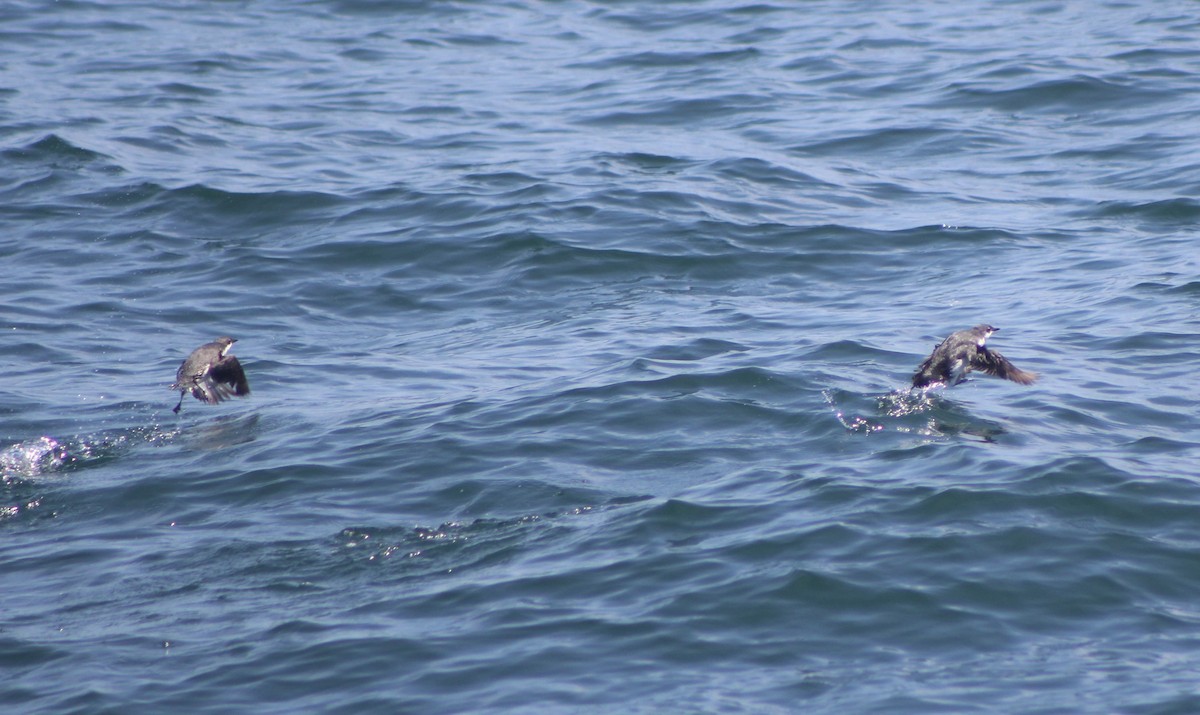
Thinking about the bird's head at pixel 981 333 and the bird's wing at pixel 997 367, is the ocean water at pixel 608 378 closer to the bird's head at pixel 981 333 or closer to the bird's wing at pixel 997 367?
the bird's wing at pixel 997 367

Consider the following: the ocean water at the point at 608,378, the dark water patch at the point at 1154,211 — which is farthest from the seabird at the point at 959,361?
the dark water patch at the point at 1154,211

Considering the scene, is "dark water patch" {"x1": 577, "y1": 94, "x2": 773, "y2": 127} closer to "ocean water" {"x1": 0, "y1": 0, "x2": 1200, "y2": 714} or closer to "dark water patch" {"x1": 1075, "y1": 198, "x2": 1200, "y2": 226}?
"ocean water" {"x1": 0, "y1": 0, "x2": 1200, "y2": 714}

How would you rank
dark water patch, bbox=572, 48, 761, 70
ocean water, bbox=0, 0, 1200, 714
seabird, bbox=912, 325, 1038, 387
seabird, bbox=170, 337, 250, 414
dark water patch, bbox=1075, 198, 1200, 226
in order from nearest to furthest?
1. ocean water, bbox=0, 0, 1200, 714
2. seabird, bbox=912, 325, 1038, 387
3. seabird, bbox=170, 337, 250, 414
4. dark water patch, bbox=1075, 198, 1200, 226
5. dark water patch, bbox=572, 48, 761, 70

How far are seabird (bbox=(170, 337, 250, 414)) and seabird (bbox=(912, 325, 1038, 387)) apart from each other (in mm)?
4505

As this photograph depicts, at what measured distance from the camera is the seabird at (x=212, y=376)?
984cm

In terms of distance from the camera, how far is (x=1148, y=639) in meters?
6.60

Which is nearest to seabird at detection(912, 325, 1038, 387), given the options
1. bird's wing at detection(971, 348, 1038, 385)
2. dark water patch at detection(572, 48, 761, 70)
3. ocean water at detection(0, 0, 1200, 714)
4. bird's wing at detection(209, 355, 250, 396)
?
bird's wing at detection(971, 348, 1038, 385)

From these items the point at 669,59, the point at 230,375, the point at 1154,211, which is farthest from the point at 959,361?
the point at 669,59

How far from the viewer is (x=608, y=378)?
10500 mm

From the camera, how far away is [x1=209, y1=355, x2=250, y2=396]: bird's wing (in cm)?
1006

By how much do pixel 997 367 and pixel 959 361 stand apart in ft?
1.27

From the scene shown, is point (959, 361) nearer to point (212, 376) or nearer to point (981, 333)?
point (981, 333)

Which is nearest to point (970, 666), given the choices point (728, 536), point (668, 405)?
point (728, 536)

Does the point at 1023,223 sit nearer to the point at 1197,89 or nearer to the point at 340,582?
the point at 1197,89
